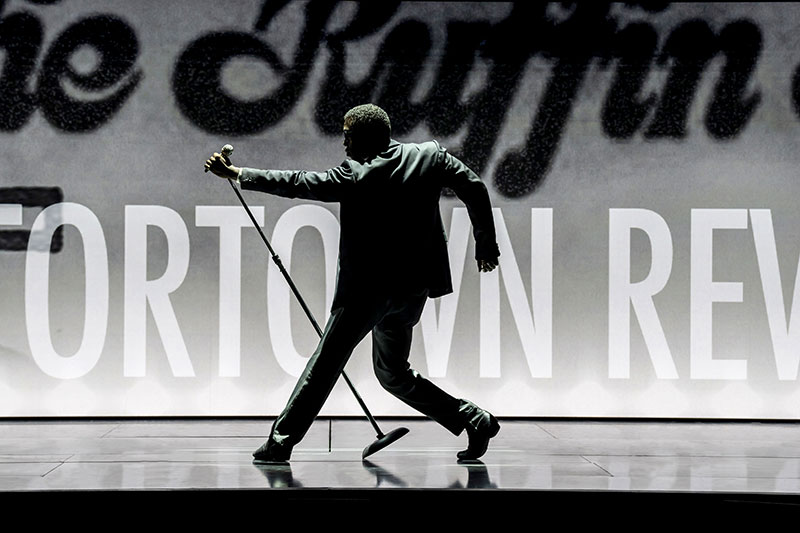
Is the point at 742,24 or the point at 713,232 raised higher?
the point at 742,24

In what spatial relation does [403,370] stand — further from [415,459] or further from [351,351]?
[415,459]

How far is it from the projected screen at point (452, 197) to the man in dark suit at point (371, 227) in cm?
194

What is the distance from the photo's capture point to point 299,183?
427cm

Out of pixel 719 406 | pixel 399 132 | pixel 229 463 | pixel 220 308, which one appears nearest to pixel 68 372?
pixel 220 308

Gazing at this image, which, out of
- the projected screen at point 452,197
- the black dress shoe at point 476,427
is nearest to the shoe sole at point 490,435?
the black dress shoe at point 476,427

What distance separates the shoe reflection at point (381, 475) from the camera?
12.9 feet

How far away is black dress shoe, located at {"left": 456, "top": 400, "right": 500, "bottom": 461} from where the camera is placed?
4520 millimetres

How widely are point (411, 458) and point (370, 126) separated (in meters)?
1.78

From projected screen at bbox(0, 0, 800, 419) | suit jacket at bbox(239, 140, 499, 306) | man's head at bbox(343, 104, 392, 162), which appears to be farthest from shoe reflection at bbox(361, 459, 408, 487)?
projected screen at bbox(0, 0, 800, 419)

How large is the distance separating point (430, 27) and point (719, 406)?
348cm

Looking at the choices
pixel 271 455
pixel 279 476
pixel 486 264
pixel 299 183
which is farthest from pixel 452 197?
pixel 279 476

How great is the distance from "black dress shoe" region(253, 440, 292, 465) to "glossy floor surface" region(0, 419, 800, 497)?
59 mm

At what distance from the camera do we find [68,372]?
6.25 metres

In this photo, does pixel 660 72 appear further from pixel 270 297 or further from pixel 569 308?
pixel 270 297
